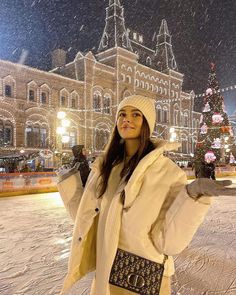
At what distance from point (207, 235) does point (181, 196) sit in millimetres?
4381

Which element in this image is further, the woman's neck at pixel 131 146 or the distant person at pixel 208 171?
the distant person at pixel 208 171

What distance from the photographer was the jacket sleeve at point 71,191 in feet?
6.04

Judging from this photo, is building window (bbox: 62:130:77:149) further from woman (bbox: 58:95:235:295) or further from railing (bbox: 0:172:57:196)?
woman (bbox: 58:95:235:295)

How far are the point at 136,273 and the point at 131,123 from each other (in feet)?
2.49

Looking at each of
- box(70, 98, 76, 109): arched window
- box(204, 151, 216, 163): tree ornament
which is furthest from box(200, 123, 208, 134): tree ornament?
box(70, 98, 76, 109): arched window

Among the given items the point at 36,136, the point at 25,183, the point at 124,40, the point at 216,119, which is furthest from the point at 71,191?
the point at 124,40

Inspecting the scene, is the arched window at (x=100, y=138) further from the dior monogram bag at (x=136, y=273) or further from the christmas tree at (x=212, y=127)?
the dior monogram bag at (x=136, y=273)

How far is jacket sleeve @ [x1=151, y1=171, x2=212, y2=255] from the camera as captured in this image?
1322mm

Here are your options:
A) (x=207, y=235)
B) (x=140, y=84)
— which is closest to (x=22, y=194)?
(x=207, y=235)

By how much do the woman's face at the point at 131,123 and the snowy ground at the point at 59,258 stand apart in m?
1.91

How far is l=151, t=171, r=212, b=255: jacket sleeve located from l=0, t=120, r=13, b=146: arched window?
23697 mm

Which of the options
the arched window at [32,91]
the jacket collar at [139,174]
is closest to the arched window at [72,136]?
the arched window at [32,91]

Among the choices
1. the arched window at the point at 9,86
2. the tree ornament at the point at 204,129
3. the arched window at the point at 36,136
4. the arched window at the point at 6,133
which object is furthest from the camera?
the tree ornament at the point at 204,129

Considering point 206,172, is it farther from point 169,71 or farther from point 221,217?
point 169,71
